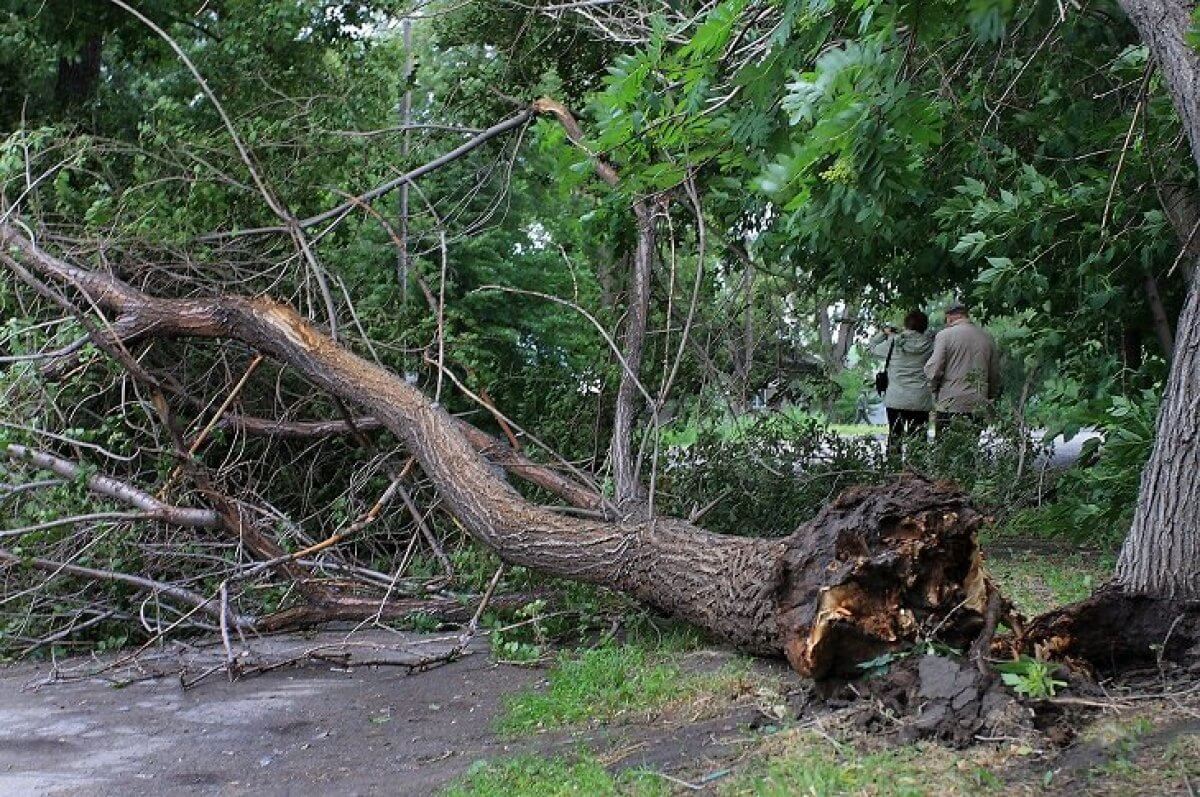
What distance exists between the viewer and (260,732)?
18.9ft

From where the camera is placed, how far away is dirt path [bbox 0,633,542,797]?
16.7 ft

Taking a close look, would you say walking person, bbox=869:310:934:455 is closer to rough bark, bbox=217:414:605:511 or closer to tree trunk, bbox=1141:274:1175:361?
tree trunk, bbox=1141:274:1175:361

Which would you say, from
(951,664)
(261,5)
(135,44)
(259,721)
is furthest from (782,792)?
(135,44)

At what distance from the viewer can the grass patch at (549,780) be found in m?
4.27

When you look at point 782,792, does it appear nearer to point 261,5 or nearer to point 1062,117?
point 1062,117

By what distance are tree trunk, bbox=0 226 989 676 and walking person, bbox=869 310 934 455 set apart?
18.7 ft

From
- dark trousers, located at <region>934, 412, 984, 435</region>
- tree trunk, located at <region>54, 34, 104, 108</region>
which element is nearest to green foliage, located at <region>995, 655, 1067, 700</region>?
dark trousers, located at <region>934, 412, 984, 435</region>

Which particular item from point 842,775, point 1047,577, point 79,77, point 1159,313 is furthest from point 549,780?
point 79,77

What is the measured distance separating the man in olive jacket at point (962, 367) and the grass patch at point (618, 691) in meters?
6.08

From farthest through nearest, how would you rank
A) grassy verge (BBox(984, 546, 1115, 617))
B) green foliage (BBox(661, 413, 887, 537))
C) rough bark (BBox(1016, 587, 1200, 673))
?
green foliage (BBox(661, 413, 887, 537)) → grassy verge (BBox(984, 546, 1115, 617)) → rough bark (BBox(1016, 587, 1200, 673))

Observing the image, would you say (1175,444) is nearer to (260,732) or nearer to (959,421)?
(260,732)

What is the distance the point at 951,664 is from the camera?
4445 millimetres

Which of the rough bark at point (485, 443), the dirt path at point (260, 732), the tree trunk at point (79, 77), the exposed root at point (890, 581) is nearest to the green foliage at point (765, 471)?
the rough bark at point (485, 443)

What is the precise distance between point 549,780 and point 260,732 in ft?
6.00
